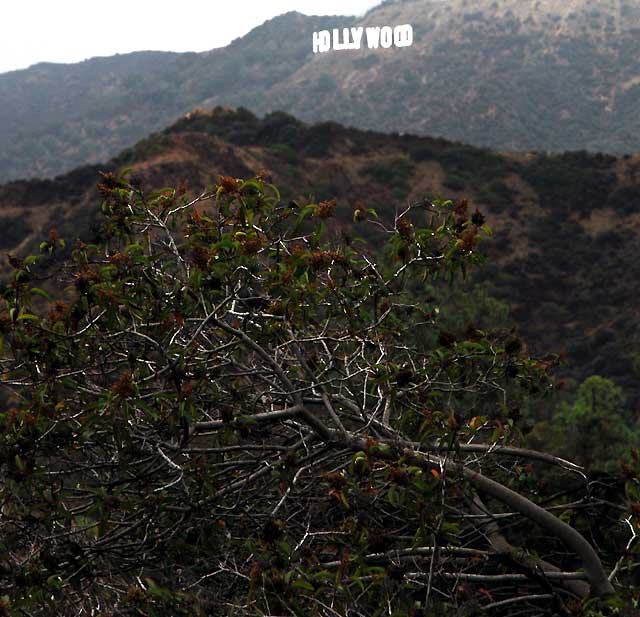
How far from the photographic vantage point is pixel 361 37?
15912 centimetres

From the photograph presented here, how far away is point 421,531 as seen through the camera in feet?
11.8

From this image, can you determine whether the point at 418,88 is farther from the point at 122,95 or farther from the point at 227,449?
the point at 227,449

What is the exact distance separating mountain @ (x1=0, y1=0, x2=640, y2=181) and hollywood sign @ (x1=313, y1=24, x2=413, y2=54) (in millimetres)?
2274

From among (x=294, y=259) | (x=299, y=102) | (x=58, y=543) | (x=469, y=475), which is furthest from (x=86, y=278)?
(x=299, y=102)

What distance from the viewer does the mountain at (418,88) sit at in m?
106

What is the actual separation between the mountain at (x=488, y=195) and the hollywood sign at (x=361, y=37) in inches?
3918

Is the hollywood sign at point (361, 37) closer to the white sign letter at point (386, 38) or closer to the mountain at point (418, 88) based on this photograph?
the white sign letter at point (386, 38)

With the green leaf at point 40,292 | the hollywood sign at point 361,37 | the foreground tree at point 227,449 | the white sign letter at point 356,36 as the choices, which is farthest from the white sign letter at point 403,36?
the green leaf at point 40,292

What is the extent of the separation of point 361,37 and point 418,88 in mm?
43365

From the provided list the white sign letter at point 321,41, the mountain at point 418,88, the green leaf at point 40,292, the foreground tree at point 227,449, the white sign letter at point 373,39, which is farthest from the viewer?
the white sign letter at point 321,41

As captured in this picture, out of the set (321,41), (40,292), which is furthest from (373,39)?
(40,292)

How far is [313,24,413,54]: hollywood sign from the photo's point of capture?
148250 millimetres

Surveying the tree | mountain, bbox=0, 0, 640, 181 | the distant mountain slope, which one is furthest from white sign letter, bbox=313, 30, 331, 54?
the tree

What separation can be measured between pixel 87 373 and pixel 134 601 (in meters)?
1.66
